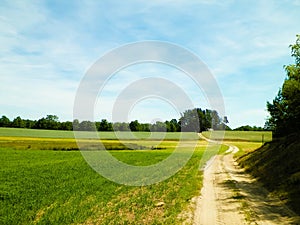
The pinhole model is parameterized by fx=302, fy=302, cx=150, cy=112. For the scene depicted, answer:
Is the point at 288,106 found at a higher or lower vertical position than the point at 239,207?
higher

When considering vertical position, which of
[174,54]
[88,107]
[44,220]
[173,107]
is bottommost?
[44,220]

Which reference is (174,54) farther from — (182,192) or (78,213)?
(78,213)

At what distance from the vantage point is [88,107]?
2669 centimetres

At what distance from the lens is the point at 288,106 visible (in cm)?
4578

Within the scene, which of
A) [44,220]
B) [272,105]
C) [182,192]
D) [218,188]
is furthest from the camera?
[272,105]

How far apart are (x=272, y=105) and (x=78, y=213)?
53436 mm

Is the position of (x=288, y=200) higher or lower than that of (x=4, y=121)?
lower

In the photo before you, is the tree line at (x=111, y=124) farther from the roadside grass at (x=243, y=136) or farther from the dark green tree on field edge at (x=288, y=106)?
the dark green tree on field edge at (x=288, y=106)

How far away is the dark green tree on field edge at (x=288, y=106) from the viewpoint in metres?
33.5

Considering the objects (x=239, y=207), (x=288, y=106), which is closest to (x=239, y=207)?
(x=239, y=207)

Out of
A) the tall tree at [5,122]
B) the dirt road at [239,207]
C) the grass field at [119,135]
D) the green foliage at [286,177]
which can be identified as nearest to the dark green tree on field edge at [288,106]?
the green foliage at [286,177]

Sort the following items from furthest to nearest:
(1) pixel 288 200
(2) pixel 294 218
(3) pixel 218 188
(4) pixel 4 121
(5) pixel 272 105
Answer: (4) pixel 4 121 < (5) pixel 272 105 < (3) pixel 218 188 < (1) pixel 288 200 < (2) pixel 294 218

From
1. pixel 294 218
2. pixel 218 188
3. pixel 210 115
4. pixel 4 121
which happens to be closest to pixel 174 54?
pixel 218 188

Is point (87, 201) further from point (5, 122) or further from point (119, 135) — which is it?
point (5, 122)
